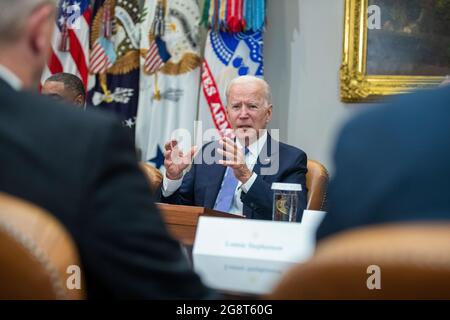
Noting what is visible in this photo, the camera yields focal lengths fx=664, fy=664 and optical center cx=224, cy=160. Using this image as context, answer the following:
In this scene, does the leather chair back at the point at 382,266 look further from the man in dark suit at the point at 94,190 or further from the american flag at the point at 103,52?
the american flag at the point at 103,52

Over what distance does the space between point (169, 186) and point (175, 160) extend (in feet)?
0.70

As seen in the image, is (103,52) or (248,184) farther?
(103,52)

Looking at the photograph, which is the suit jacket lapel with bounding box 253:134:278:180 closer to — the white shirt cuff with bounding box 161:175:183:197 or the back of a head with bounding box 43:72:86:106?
the white shirt cuff with bounding box 161:175:183:197

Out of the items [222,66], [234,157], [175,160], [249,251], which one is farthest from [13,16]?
[222,66]

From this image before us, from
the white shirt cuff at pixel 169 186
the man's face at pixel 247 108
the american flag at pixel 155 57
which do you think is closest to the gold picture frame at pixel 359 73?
the man's face at pixel 247 108

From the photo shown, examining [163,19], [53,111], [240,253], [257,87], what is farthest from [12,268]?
[163,19]

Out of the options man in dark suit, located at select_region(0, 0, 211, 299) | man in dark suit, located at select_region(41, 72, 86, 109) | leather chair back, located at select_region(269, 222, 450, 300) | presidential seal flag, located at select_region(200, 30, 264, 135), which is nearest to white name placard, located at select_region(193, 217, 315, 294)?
man in dark suit, located at select_region(0, 0, 211, 299)

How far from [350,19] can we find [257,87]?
146 cm

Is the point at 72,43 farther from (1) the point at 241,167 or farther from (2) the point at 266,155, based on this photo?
(1) the point at 241,167

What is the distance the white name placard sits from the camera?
4.65 ft

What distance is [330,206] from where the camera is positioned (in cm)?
112

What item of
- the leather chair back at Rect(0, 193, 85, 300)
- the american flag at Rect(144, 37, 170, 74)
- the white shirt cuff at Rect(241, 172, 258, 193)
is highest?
the american flag at Rect(144, 37, 170, 74)

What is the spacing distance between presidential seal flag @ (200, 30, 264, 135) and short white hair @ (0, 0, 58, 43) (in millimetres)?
3806

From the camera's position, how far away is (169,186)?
3.47 meters
